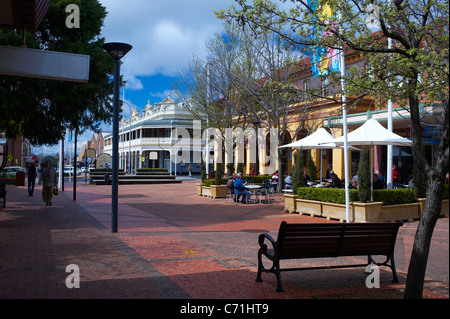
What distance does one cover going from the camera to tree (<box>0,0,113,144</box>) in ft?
39.0

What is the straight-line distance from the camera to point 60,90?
12492 millimetres

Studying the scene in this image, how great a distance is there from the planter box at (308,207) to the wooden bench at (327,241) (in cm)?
750

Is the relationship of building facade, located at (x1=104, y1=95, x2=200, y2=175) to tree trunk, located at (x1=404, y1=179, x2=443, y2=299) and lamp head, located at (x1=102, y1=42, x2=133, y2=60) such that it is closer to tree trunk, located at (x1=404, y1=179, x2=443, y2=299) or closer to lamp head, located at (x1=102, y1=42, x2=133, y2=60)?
lamp head, located at (x1=102, y1=42, x2=133, y2=60)

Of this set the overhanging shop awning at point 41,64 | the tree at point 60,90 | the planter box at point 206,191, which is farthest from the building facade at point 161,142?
the overhanging shop awning at point 41,64

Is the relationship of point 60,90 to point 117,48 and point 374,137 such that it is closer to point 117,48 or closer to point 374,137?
point 117,48

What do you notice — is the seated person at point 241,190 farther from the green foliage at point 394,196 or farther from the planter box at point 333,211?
the green foliage at point 394,196

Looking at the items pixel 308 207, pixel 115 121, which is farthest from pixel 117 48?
pixel 308 207

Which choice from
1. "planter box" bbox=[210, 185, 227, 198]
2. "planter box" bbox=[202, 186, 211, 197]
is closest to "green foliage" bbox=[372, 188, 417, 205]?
"planter box" bbox=[210, 185, 227, 198]

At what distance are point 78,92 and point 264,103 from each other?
1194cm

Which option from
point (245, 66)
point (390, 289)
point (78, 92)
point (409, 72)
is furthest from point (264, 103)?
point (390, 289)

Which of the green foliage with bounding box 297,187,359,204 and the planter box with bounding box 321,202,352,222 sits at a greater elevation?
the green foliage with bounding box 297,187,359,204

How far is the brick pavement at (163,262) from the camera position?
4.90 metres

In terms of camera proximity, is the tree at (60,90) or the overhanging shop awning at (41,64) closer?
the overhanging shop awning at (41,64)

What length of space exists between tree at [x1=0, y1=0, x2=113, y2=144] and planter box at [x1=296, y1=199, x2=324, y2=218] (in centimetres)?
762
